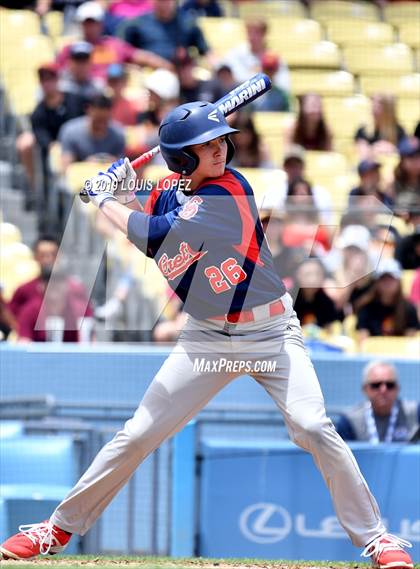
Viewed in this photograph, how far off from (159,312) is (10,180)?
2.70 metres

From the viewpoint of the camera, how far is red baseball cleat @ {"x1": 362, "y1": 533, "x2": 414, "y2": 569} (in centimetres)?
505

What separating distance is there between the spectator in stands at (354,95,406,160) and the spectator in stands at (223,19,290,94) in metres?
0.91

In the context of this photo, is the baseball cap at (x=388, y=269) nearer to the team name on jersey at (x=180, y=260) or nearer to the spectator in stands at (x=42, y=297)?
the spectator in stands at (x=42, y=297)

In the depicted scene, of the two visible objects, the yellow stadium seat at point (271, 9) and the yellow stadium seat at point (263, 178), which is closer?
the yellow stadium seat at point (263, 178)

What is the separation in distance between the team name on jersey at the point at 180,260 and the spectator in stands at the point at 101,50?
20.5ft

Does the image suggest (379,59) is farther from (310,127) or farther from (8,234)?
(8,234)

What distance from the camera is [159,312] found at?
27.3ft

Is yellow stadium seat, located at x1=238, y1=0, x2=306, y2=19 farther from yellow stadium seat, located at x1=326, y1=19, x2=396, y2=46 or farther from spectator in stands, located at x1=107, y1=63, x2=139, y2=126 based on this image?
spectator in stands, located at x1=107, y1=63, x2=139, y2=126

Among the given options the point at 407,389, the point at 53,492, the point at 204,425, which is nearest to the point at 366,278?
the point at 407,389

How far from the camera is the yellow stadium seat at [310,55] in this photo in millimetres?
12234

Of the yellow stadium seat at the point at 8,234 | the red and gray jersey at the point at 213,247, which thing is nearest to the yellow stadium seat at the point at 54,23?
the yellow stadium seat at the point at 8,234

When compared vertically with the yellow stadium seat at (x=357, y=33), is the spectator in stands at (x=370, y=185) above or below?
below

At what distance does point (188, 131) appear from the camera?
197 inches

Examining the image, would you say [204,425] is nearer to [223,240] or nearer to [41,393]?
[41,393]
